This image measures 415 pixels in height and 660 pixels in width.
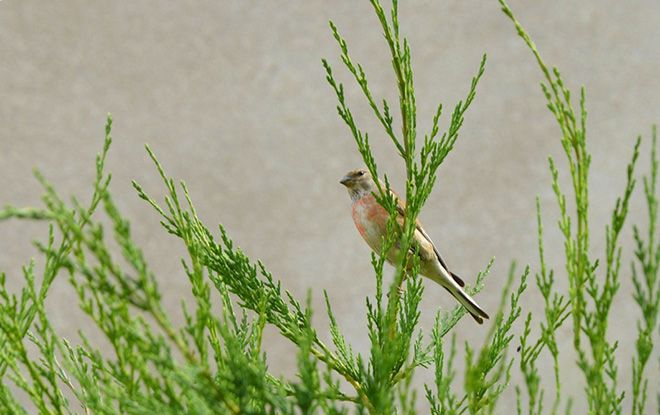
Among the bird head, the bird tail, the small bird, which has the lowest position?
the bird tail

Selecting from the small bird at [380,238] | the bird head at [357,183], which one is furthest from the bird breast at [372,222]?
the bird head at [357,183]

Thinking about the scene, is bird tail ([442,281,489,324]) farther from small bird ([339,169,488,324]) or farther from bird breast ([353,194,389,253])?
bird breast ([353,194,389,253])

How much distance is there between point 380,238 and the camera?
1.90 metres

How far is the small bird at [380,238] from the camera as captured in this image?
188cm

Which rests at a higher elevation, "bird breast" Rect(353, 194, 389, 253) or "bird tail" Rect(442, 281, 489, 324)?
"bird breast" Rect(353, 194, 389, 253)

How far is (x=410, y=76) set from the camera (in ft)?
4.09

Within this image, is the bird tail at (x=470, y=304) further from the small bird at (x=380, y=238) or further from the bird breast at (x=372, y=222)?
the bird breast at (x=372, y=222)

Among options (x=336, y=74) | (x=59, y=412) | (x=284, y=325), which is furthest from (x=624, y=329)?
(x=59, y=412)

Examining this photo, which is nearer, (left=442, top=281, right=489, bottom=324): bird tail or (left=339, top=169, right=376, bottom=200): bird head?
(left=442, top=281, right=489, bottom=324): bird tail

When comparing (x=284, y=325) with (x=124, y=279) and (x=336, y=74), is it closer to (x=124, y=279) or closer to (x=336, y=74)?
(x=124, y=279)

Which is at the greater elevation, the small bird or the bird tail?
the small bird

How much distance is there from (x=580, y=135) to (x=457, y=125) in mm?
254

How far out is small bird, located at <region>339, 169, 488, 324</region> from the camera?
188cm

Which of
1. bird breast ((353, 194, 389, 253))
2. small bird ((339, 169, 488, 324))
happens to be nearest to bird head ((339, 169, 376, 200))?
small bird ((339, 169, 488, 324))
